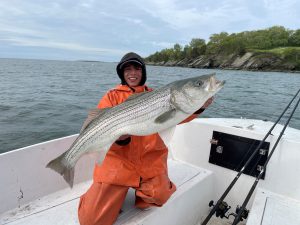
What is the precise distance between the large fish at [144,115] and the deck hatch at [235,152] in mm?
2148

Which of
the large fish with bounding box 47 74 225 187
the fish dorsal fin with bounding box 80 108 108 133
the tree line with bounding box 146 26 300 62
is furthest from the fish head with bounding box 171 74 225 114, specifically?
the tree line with bounding box 146 26 300 62

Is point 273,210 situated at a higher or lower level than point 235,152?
lower

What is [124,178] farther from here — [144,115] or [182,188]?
[182,188]

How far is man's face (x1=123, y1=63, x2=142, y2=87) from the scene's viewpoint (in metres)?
3.98

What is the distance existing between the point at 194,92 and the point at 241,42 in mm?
120926

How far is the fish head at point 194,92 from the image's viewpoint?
113 inches

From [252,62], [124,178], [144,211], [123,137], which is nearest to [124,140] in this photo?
[123,137]

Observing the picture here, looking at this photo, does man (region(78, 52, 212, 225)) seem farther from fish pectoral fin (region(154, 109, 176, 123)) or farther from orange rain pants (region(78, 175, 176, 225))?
fish pectoral fin (region(154, 109, 176, 123))

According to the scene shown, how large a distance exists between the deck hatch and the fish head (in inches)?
82.5

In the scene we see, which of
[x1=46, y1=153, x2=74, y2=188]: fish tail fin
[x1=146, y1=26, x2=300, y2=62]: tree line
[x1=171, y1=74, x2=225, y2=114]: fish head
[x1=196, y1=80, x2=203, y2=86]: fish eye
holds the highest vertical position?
[x1=146, y1=26, x2=300, y2=62]: tree line

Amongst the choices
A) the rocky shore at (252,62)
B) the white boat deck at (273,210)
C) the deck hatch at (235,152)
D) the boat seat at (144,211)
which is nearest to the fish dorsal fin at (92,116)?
the boat seat at (144,211)

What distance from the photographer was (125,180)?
3.41 metres

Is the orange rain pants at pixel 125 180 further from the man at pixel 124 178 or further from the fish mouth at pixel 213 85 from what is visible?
the fish mouth at pixel 213 85

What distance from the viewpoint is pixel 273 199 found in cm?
408
